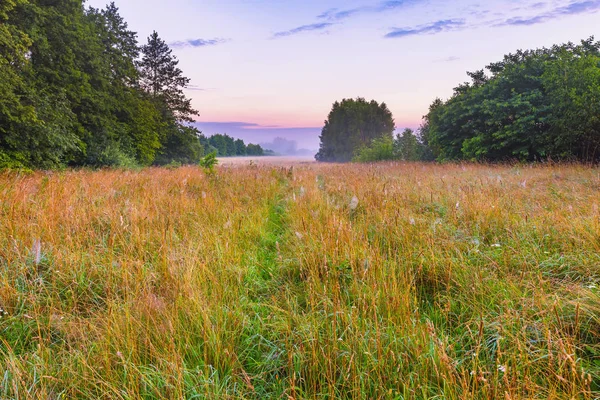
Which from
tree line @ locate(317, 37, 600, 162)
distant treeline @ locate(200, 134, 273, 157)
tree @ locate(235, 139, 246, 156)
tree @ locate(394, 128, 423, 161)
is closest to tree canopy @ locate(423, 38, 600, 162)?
tree line @ locate(317, 37, 600, 162)

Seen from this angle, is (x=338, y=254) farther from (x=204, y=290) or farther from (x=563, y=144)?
(x=563, y=144)

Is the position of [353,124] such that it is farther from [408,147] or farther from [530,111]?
[530,111]

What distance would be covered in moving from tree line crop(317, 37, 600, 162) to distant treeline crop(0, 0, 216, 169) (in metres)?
21.7

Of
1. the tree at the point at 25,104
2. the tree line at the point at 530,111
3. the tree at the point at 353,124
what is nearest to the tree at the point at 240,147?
the tree at the point at 353,124

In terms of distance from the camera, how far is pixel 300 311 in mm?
2123

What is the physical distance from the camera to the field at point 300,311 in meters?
1.35

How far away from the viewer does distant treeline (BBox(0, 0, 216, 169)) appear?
10273mm

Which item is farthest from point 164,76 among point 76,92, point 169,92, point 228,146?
point 228,146

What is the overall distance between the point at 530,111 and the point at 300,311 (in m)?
18.7

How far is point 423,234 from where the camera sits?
3.24 m

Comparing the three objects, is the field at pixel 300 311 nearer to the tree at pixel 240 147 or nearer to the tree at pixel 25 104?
the tree at pixel 25 104

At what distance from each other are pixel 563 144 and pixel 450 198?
13.1m

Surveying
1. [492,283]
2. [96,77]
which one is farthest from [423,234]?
[96,77]

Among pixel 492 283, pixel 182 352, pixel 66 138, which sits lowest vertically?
pixel 182 352
